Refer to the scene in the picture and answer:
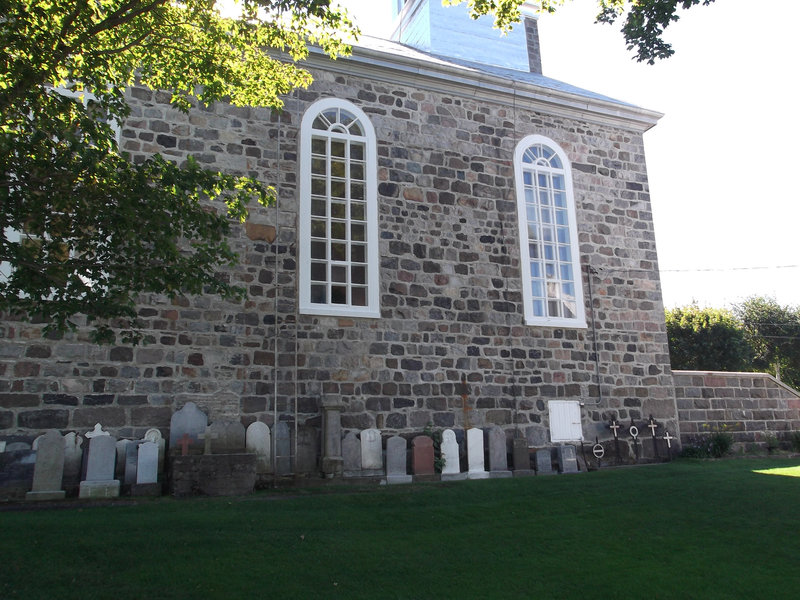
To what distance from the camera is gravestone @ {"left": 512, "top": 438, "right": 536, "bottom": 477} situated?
10906mm

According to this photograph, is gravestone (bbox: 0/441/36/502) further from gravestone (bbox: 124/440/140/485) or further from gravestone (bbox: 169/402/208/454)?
gravestone (bbox: 169/402/208/454)

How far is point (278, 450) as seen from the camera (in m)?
9.55

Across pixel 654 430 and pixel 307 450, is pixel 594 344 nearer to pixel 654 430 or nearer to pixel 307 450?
pixel 654 430

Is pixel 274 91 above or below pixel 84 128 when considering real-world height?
above

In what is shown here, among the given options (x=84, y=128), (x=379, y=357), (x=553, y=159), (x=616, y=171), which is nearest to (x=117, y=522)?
(x=84, y=128)

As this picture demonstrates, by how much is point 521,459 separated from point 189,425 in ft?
17.9

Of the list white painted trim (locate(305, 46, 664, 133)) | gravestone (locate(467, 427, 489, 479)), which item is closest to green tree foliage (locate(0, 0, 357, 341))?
white painted trim (locate(305, 46, 664, 133))

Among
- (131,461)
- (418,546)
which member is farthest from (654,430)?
(131,461)

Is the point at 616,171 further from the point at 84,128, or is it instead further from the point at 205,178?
the point at 84,128

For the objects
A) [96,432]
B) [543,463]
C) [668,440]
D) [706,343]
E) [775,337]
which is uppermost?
[775,337]

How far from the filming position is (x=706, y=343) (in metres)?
25.6

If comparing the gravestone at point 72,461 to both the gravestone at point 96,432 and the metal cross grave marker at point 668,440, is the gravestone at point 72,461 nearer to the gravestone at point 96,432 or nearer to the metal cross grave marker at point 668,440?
the gravestone at point 96,432

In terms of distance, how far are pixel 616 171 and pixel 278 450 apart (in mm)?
9160

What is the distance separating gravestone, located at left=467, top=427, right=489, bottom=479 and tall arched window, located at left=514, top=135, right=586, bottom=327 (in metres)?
2.52
